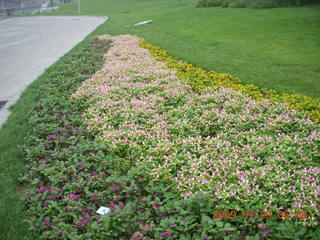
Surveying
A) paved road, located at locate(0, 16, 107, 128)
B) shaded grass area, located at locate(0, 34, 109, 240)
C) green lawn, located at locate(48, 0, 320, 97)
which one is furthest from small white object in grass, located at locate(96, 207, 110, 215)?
green lawn, located at locate(48, 0, 320, 97)

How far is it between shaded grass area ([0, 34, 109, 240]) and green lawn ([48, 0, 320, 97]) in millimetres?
4232

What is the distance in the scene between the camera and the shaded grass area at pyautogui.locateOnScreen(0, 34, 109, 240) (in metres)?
3.37

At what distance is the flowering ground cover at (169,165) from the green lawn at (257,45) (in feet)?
7.51

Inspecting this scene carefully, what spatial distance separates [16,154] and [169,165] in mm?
2787

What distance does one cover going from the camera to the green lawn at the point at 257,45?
8.07 meters

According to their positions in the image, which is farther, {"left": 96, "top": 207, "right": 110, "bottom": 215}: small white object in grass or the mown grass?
the mown grass

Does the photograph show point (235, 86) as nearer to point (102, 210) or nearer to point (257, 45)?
point (102, 210)

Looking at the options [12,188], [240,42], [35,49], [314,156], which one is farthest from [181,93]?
[35,49]

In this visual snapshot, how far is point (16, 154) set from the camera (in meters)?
4.91

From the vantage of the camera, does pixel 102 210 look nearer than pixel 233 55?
Yes

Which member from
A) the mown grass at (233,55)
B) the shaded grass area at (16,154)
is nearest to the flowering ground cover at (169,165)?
the shaded grass area at (16,154)
